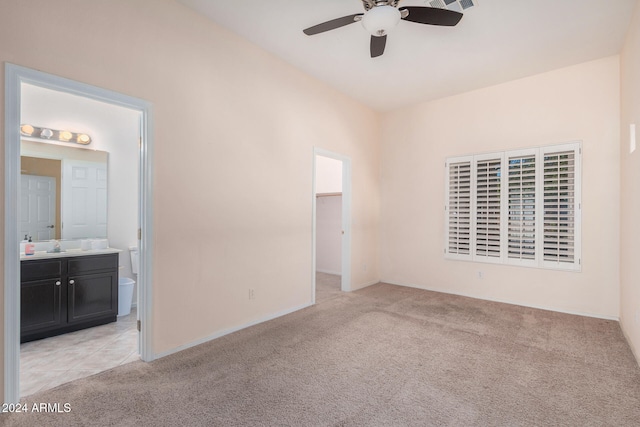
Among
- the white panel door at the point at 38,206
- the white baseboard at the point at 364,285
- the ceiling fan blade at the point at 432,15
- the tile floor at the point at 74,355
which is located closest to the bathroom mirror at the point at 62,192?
the white panel door at the point at 38,206

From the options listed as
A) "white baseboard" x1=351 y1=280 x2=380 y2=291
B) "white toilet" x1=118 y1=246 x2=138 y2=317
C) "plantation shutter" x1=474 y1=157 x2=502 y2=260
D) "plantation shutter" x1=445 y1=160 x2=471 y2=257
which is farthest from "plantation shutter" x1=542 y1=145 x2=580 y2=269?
"white toilet" x1=118 y1=246 x2=138 y2=317

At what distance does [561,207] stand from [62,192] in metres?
6.10

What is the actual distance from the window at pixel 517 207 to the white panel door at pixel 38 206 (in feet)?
17.2

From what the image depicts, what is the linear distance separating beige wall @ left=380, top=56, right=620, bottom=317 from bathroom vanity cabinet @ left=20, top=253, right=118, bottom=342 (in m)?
4.19

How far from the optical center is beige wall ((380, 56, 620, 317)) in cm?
387

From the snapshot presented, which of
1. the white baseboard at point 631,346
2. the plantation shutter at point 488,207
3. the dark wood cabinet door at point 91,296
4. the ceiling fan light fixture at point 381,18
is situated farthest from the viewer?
the plantation shutter at point 488,207

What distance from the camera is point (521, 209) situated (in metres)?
4.38

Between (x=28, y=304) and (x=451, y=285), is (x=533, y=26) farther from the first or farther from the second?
(x=28, y=304)

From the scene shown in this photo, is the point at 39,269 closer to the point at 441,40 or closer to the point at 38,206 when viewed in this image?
the point at 38,206

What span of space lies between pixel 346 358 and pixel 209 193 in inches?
78.3

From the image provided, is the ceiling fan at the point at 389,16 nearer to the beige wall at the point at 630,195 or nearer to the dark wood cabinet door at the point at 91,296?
the beige wall at the point at 630,195

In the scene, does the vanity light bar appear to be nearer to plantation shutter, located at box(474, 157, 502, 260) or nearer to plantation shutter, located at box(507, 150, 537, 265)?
plantation shutter, located at box(474, 157, 502, 260)

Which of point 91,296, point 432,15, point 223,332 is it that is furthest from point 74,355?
point 432,15

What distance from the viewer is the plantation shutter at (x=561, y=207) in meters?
4.04
